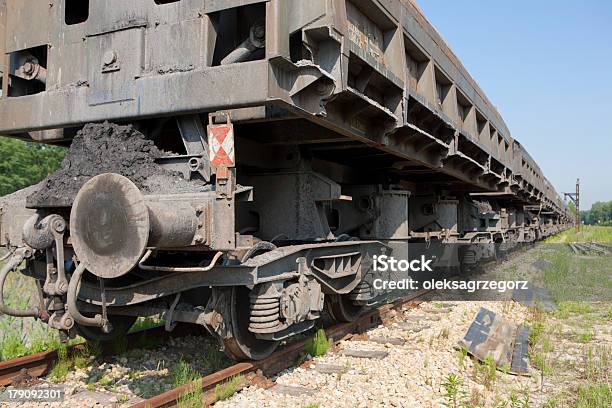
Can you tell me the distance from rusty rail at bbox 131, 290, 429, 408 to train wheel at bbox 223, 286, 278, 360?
0.27ft

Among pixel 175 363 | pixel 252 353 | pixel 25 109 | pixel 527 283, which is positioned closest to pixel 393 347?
pixel 252 353

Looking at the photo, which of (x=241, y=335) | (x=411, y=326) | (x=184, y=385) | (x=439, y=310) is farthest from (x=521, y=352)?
(x=184, y=385)

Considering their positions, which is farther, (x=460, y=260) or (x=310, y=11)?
(x=460, y=260)

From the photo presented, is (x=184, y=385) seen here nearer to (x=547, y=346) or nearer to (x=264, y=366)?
(x=264, y=366)

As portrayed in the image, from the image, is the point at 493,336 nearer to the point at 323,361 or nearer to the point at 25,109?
the point at 323,361

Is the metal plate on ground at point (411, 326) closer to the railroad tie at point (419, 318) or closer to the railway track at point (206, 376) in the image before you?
the railroad tie at point (419, 318)

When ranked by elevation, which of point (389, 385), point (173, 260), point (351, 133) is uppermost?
point (351, 133)

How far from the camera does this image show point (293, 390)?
4641 mm

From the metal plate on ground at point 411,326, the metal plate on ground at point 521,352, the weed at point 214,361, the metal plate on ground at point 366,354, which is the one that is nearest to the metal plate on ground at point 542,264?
the metal plate on ground at point 521,352

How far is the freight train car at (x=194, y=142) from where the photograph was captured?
13.1 feet

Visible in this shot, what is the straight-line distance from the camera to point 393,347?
6344 mm

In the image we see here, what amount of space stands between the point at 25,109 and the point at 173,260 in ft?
6.65

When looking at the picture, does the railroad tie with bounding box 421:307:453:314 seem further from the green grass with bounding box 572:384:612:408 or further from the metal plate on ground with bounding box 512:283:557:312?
the green grass with bounding box 572:384:612:408

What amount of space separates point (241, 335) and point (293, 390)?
2.16 feet
